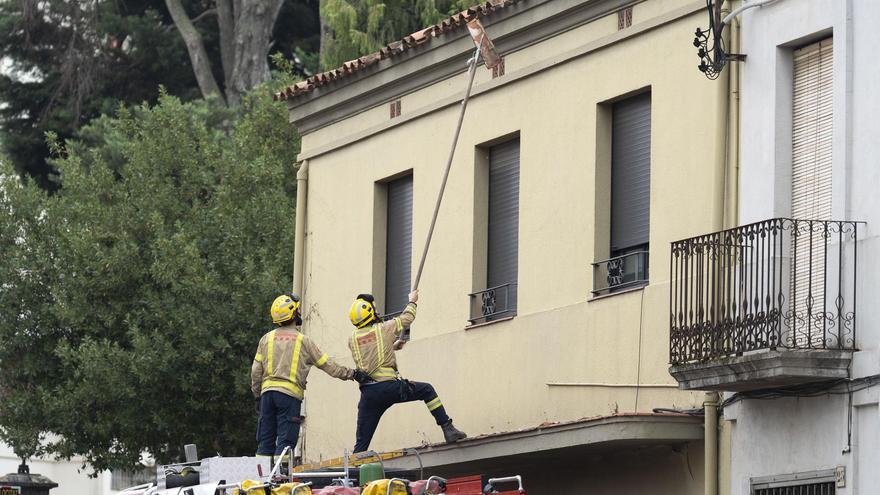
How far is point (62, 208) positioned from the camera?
1131 inches

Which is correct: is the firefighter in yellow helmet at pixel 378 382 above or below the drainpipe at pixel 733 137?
below

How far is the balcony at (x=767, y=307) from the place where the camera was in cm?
1636

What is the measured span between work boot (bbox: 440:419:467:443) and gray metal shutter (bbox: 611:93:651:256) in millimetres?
2297

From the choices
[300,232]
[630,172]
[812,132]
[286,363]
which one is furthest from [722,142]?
[300,232]

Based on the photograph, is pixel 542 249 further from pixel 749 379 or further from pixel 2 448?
pixel 2 448

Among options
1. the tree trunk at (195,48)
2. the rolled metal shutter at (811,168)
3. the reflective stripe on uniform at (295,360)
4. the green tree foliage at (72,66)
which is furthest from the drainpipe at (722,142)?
the tree trunk at (195,48)

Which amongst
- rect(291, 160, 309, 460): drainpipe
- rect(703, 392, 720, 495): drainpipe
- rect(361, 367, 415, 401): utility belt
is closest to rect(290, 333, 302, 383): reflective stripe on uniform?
rect(361, 367, 415, 401): utility belt

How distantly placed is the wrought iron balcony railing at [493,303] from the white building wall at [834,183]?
12.7 feet

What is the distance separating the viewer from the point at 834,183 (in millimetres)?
16844

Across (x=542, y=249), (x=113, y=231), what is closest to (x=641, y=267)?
(x=542, y=249)

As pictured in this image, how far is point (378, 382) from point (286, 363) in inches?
46.3

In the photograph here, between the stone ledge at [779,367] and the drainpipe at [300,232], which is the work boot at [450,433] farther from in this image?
the drainpipe at [300,232]

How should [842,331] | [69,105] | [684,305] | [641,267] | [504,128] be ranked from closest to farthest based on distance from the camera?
[842,331], [684,305], [641,267], [504,128], [69,105]

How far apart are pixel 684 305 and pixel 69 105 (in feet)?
88.7
